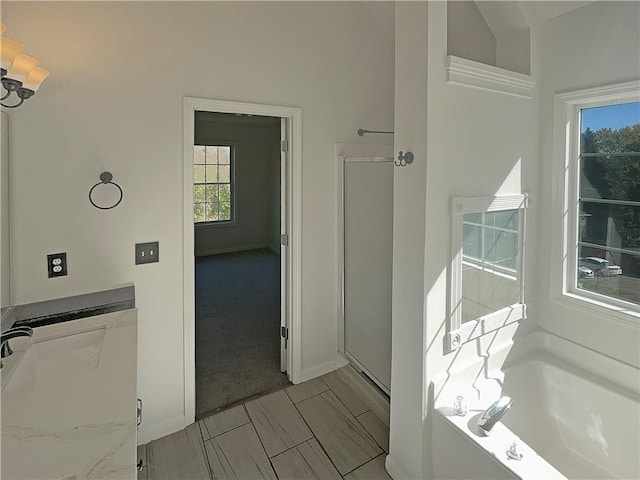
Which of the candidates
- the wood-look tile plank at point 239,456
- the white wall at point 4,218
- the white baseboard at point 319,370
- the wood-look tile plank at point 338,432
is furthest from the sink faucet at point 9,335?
the white baseboard at point 319,370

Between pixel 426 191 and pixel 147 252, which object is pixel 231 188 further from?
pixel 426 191

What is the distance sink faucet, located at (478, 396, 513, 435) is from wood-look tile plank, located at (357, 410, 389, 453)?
74 cm

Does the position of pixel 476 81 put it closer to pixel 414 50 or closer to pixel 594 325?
pixel 414 50

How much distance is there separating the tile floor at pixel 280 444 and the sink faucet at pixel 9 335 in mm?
1001

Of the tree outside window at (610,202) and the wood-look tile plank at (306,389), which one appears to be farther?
the wood-look tile plank at (306,389)

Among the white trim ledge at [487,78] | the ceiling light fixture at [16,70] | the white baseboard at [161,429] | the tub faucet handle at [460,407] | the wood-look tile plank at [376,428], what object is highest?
the white trim ledge at [487,78]

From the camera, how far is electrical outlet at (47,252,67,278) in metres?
1.88

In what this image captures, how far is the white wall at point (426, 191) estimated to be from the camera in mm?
1698

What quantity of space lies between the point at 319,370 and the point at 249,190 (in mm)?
4860

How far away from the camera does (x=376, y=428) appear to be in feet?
7.78

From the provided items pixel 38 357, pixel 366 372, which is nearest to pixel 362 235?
pixel 366 372

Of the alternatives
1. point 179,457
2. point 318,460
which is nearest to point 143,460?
point 179,457

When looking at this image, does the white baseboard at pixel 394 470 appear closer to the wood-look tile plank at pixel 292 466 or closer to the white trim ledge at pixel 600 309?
the wood-look tile plank at pixel 292 466

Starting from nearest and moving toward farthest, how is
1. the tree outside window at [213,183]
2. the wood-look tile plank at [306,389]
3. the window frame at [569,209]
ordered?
the window frame at [569,209], the wood-look tile plank at [306,389], the tree outside window at [213,183]
